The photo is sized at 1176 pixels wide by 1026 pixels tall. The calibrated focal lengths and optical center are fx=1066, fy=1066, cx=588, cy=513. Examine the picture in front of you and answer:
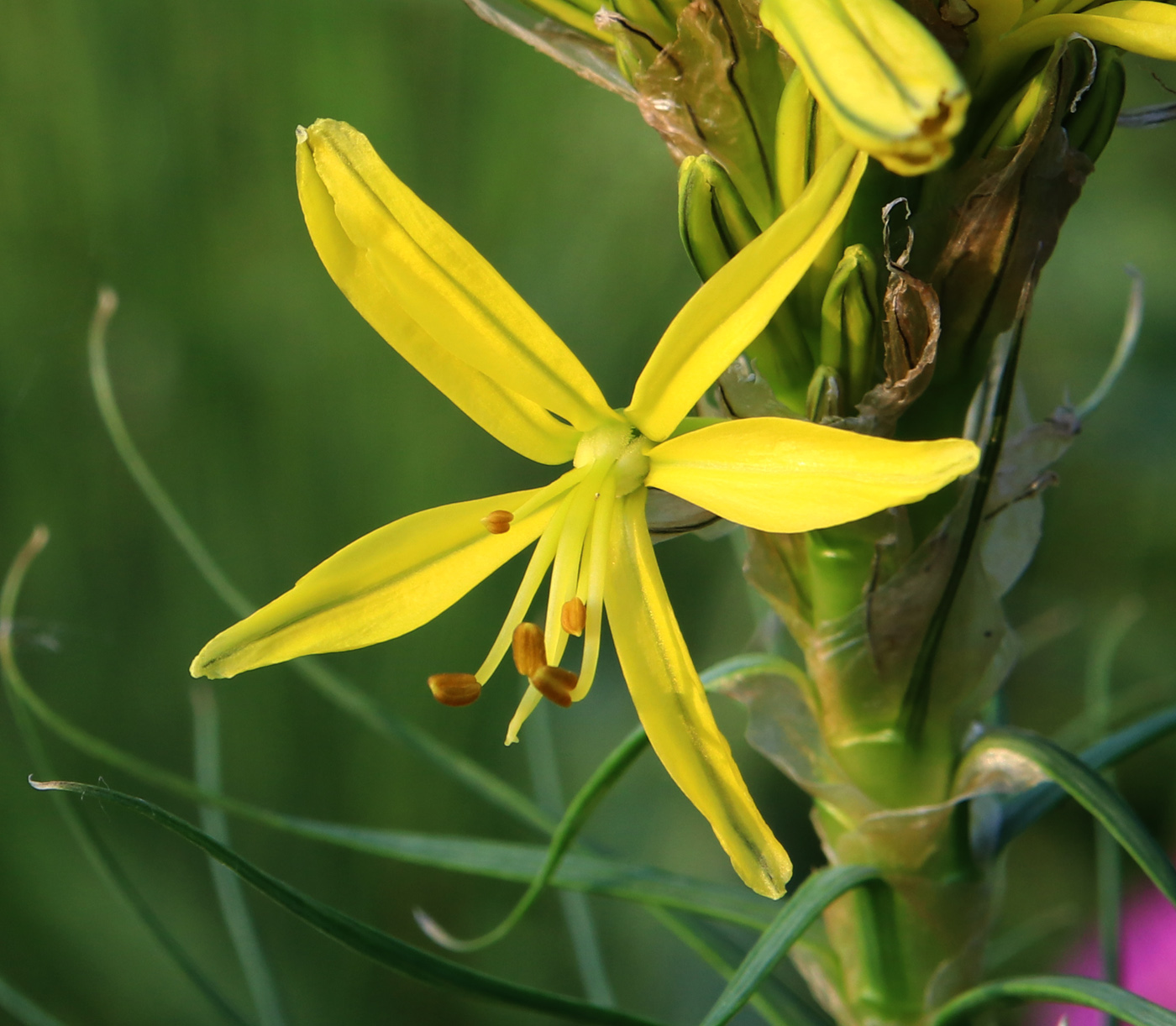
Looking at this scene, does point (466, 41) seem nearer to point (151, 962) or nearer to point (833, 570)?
point (833, 570)

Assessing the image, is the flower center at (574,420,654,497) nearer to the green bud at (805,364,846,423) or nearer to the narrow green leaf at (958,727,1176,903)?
the green bud at (805,364,846,423)

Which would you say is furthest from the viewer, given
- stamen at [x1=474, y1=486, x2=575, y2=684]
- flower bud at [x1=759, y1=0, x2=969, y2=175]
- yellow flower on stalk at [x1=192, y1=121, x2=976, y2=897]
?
stamen at [x1=474, y1=486, x2=575, y2=684]

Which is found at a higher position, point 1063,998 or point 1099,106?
point 1099,106

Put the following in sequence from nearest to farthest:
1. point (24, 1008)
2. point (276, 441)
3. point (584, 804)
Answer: point (584, 804), point (24, 1008), point (276, 441)

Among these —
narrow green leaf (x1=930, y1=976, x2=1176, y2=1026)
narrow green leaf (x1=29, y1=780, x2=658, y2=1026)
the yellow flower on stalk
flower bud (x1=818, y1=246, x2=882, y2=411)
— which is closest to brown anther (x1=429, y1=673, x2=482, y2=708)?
the yellow flower on stalk

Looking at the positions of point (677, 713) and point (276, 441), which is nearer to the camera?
point (677, 713)

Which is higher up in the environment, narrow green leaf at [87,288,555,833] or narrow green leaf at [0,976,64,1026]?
narrow green leaf at [87,288,555,833]

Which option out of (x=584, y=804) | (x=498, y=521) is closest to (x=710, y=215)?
(x=498, y=521)

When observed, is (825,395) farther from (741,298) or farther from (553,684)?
(553,684)
